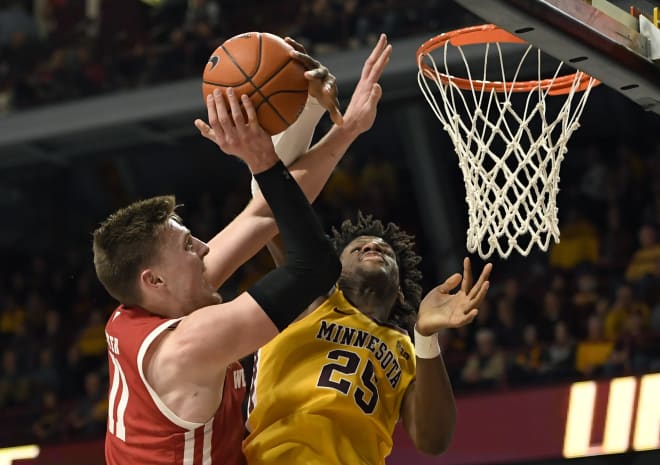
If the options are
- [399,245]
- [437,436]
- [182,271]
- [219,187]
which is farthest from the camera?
[219,187]

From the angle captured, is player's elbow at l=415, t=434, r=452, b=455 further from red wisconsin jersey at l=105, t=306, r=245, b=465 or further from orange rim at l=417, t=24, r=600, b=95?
orange rim at l=417, t=24, r=600, b=95

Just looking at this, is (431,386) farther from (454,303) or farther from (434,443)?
(454,303)

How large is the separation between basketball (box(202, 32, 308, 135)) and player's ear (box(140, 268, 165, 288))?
1.67ft

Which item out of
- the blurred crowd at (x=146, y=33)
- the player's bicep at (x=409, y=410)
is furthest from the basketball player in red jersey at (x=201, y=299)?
the blurred crowd at (x=146, y=33)

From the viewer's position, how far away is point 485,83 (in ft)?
14.1

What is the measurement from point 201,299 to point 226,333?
40cm

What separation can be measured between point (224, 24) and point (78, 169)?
2.82m

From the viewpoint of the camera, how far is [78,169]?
12766 mm

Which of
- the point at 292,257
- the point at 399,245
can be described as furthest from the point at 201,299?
the point at 399,245

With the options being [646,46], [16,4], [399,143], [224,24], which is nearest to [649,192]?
[399,143]

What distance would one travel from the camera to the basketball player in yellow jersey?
3.25 metres

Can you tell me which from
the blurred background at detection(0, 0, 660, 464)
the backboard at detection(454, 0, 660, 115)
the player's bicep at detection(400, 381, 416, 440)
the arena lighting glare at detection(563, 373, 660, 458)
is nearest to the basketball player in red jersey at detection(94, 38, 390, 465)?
the backboard at detection(454, 0, 660, 115)

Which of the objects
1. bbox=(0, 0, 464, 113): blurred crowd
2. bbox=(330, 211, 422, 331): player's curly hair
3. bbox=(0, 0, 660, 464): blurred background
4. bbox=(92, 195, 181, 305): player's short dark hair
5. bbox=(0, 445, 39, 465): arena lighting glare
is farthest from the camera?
bbox=(0, 0, 464, 113): blurred crowd

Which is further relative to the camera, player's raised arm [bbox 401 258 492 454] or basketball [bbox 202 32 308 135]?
player's raised arm [bbox 401 258 492 454]
